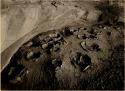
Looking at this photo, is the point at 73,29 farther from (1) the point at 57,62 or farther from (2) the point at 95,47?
(1) the point at 57,62

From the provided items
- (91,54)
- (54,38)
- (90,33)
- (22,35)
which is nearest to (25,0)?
(22,35)

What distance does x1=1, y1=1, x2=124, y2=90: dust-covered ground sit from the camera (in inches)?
69.9

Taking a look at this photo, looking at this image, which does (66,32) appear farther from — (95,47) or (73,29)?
(95,47)

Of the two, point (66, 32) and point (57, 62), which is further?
point (66, 32)

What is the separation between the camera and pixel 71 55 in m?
1.90

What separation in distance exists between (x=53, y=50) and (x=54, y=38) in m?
0.13

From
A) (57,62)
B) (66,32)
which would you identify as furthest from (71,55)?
(66,32)

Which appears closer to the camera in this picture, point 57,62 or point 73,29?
point 57,62

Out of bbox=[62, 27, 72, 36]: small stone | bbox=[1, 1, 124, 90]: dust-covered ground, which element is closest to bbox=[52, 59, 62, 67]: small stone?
bbox=[1, 1, 124, 90]: dust-covered ground

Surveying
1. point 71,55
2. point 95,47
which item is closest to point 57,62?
point 71,55

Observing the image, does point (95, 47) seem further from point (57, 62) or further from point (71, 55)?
point (57, 62)

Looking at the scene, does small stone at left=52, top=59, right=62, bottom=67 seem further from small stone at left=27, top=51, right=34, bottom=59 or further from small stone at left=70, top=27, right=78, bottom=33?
small stone at left=70, top=27, right=78, bottom=33

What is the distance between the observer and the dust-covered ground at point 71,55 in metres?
1.78

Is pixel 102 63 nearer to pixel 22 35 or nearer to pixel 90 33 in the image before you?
pixel 90 33
